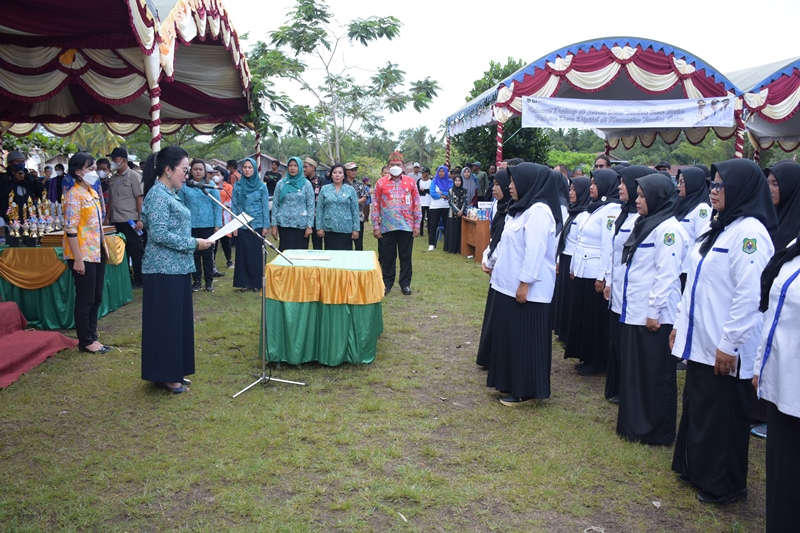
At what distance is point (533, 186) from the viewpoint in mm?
4316

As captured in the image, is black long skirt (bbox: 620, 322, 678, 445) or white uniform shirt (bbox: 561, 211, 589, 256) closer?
black long skirt (bbox: 620, 322, 678, 445)

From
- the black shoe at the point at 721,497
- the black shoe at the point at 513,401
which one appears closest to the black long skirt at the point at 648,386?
the black shoe at the point at 721,497

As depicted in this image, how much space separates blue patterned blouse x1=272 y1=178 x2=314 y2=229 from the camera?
301 inches

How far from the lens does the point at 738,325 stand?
291cm

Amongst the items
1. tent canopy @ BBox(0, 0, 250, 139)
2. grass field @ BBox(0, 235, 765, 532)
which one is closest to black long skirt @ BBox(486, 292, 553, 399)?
grass field @ BBox(0, 235, 765, 532)

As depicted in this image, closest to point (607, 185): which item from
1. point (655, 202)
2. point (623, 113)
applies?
point (655, 202)

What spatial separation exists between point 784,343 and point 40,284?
6728 mm

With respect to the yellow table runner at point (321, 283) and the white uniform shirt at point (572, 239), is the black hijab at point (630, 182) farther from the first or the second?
the yellow table runner at point (321, 283)

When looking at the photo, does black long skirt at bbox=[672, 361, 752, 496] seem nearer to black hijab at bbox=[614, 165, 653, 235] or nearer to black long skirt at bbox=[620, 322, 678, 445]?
black long skirt at bbox=[620, 322, 678, 445]

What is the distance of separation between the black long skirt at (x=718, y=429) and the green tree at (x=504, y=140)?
13646mm

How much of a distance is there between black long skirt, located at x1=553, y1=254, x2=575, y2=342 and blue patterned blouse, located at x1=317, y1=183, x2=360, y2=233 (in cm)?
268

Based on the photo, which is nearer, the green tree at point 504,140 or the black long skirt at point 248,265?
the black long skirt at point 248,265

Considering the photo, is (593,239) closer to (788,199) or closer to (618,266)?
(618,266)

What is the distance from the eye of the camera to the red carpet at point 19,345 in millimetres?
4941
